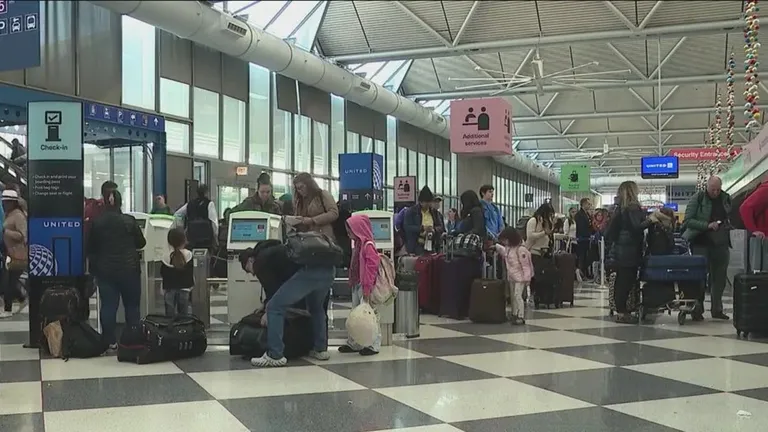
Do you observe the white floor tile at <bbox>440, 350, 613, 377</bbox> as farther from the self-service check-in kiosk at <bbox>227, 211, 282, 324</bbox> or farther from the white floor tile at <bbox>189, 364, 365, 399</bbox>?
the self-service check-in kiosk at <bbox>227, 211, 282, 324</bbox>

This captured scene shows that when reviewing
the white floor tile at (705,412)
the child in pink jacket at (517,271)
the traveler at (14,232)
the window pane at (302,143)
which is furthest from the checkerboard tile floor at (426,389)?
the window pane at (302,143)

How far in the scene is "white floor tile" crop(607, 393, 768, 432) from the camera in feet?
11.7

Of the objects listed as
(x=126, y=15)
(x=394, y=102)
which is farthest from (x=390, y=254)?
(x=126, y=15)

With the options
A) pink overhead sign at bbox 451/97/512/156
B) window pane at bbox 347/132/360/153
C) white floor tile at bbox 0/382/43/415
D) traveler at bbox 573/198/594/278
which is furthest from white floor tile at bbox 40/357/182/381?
window pane at bbox 347/132/360/153

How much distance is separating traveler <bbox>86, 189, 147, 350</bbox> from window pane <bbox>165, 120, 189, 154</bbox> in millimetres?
7245

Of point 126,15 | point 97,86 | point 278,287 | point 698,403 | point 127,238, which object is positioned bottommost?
point 698,403

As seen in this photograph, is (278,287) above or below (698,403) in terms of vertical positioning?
above

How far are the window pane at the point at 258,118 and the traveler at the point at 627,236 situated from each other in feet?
31.8

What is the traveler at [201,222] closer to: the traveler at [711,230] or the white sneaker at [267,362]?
the white sneaker at [267,362]

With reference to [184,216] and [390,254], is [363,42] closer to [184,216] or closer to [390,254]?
[390,254]

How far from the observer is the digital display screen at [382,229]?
6.66 meters

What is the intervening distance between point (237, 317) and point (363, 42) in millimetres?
5640

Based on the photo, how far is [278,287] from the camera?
5367 millimetres

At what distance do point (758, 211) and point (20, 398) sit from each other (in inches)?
249
